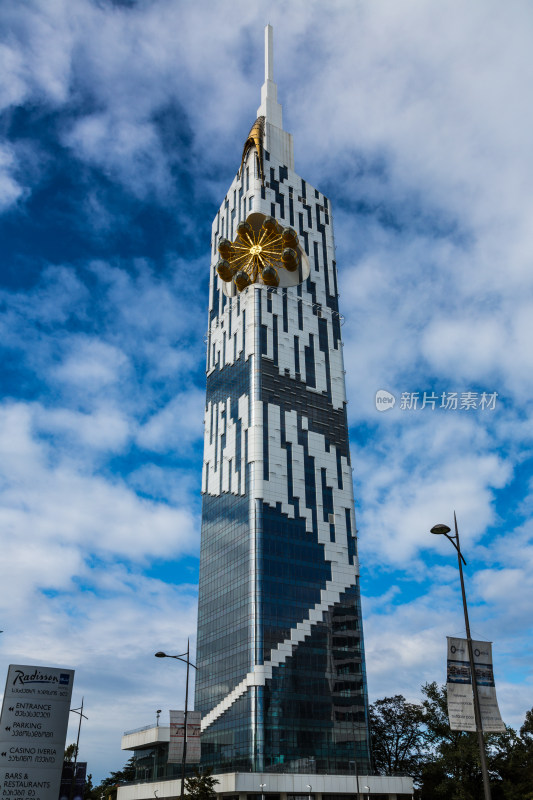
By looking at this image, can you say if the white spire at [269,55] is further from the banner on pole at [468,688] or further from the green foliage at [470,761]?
the banner on pole at [468,688]

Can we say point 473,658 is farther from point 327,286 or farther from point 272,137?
point 272,137

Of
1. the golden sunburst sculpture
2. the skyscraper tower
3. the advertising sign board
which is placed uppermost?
the golden sunburst sculpture

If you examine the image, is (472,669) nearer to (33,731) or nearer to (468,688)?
(468,688)

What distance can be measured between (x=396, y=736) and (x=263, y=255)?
275ft

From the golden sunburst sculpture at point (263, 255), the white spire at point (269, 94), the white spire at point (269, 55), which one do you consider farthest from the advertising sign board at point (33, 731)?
the white spire at point (269, 55)

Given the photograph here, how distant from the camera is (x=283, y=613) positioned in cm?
10106

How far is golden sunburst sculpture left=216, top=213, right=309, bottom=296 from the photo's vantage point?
129 meters

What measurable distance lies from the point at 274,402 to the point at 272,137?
2278 inches

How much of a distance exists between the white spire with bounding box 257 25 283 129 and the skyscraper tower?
0.45 m

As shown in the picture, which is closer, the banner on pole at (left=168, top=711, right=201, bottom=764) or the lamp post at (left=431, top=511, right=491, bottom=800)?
the lamp post at (left=431, top=511, right=491, bottom=800)

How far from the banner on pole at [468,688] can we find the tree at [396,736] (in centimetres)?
8805

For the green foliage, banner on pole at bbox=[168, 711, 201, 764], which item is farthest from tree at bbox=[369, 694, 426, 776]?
banner on pole at bbox=[168, 711, 201, 764]

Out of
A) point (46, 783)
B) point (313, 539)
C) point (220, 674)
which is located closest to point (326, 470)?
point (313, 539)

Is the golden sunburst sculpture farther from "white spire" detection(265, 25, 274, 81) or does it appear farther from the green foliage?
the green foliage
